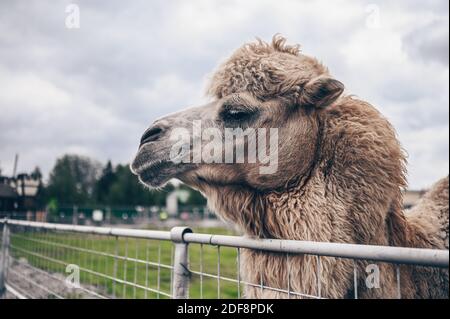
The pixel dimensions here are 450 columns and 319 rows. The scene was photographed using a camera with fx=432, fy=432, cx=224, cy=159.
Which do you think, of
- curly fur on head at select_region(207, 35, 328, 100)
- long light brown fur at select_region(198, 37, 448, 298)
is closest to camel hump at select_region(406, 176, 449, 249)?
long light brown fur at select_region(198, 37, 448, 298)

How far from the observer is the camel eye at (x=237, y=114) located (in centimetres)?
266

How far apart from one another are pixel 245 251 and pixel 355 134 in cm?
99

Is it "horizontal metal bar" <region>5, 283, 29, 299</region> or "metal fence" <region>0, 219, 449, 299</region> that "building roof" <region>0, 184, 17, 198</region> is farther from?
"horizontal metal bar" <region>5, 283, 29, 299</region>

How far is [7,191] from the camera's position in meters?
5.68

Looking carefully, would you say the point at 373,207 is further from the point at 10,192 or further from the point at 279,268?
the point at 10,192

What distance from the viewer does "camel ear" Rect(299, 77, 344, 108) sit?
251 cm

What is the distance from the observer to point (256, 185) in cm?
261

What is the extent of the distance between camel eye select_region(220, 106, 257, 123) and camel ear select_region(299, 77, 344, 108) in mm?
314

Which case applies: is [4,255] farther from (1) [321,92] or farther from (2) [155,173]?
Answer: (1) [321,92]

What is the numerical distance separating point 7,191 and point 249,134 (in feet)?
14.1

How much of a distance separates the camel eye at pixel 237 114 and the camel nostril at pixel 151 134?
0.41 m

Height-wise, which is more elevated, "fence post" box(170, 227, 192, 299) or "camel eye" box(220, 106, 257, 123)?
"camel eye" box(220, 106, 257, 123)

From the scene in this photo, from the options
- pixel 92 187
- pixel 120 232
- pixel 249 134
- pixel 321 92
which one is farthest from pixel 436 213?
pixel 92 187
